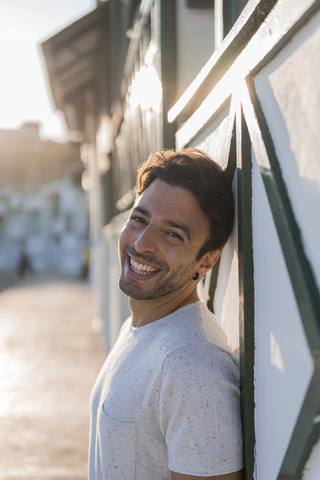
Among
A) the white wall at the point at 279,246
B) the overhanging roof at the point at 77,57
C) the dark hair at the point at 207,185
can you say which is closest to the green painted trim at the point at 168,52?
the dark hair at the point at 207,185

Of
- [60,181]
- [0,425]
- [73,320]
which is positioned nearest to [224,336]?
[0,425]

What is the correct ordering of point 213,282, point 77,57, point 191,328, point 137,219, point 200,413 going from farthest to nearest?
point 77,57
point 213,282
point 137,219
point 191,328
point 200,413

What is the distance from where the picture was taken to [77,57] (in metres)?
7.40

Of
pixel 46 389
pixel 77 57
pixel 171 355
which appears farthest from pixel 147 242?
pixel 77 57

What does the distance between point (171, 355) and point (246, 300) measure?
0.81 ft

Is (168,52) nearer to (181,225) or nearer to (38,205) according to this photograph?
(181,225)

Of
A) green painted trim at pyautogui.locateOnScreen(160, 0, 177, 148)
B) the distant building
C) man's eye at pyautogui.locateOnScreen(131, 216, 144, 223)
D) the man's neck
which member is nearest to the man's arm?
the man's neck

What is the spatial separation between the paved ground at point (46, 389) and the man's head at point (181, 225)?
2.89 m

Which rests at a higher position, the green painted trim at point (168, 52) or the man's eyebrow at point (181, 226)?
the green painted trim at point (168, 52)

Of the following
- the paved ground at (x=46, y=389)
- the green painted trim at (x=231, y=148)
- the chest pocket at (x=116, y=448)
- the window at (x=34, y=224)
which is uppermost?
the green painted trim at (x=231, y=148)

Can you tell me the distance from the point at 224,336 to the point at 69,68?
286 inches

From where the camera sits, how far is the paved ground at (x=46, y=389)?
404cm

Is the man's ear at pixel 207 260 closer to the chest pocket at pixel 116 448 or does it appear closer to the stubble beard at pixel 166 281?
the stubble beard at pixel 166 281

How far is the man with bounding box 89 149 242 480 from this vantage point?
119 centimetres
